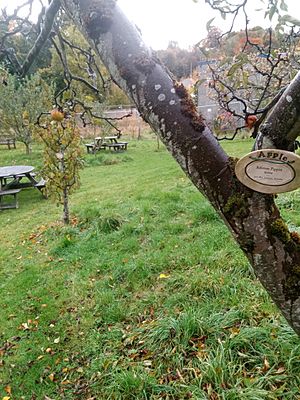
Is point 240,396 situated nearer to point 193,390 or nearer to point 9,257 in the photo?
point 193,390

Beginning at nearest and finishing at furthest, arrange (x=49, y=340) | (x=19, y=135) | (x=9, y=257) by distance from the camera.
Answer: (x=49, y=340), (x=9, y=257), (x=19, y=135)

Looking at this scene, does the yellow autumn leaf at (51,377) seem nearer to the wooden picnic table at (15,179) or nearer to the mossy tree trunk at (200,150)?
the mossy tree trunk at (200,150)

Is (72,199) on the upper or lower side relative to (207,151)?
lower

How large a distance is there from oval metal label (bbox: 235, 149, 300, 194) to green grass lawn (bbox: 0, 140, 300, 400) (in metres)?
1.57

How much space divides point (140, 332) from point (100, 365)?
1.32 feet

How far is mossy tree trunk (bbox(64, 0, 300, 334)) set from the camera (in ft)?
3.05

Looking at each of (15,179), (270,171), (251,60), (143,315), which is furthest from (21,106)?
(270,171)

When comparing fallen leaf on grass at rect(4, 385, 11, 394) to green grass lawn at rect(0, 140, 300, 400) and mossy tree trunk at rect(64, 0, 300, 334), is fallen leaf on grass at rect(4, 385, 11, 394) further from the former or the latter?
mossy tree trunk at rect(64, 0, 300, 334)

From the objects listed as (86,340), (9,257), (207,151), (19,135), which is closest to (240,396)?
(86,340)

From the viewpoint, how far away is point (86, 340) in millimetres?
2936

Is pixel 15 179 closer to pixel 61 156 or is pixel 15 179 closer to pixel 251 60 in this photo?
pixel 61 156

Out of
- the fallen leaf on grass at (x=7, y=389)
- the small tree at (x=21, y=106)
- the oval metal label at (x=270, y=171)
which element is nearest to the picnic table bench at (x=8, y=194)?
the small tree at (x=21, y=106)

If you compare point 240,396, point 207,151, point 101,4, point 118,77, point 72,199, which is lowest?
point 72,199

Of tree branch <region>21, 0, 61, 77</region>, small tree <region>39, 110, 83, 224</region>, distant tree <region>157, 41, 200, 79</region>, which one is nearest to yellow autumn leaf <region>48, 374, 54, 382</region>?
tree branch <region>21, 0, 61, 77</region>
